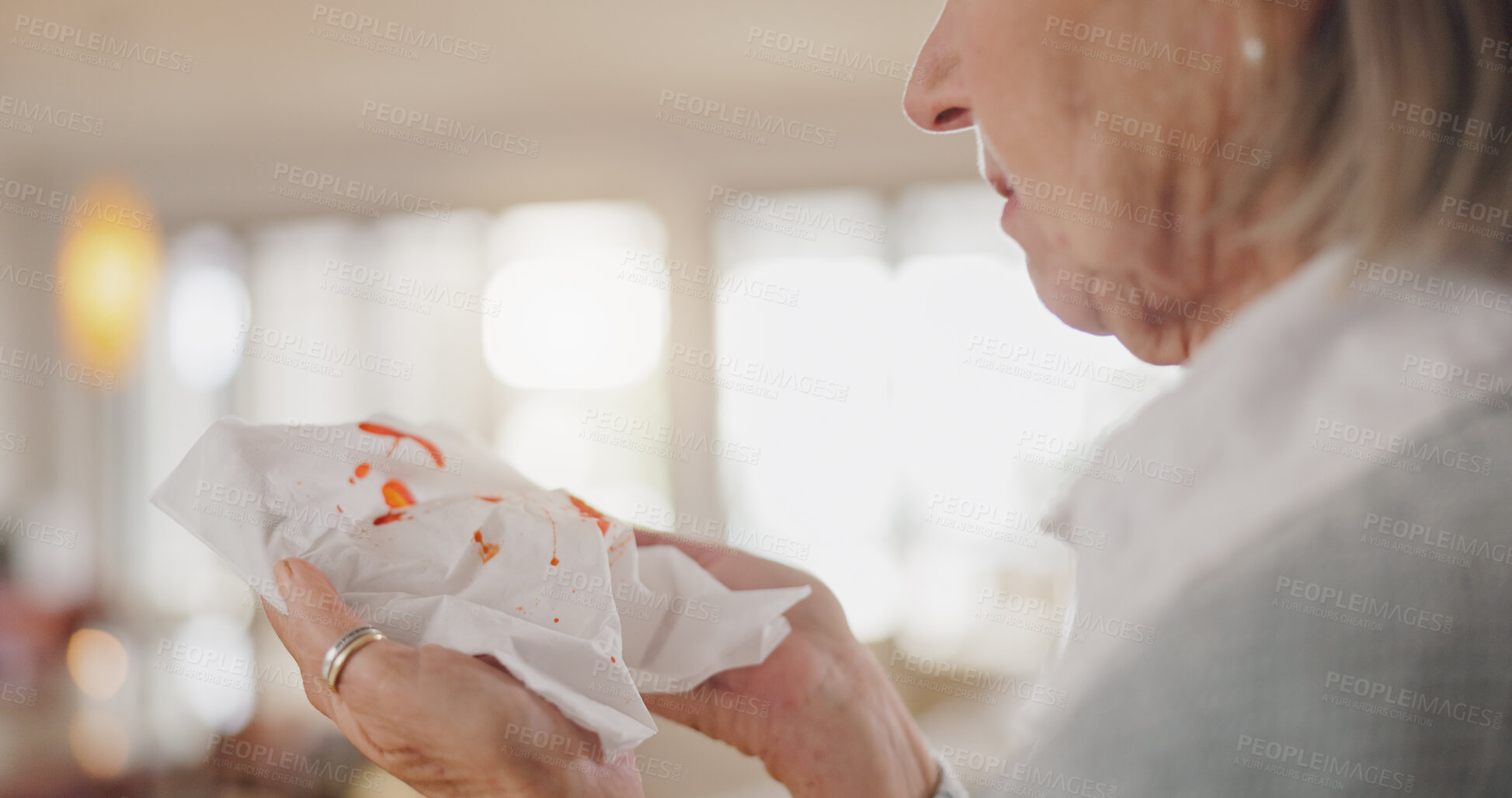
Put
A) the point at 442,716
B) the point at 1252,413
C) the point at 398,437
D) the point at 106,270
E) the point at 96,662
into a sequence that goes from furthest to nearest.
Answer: the point at 96,662 → the point at 106,270 → the point at 398,437 → the point at 442,716 → the point at 1252,413

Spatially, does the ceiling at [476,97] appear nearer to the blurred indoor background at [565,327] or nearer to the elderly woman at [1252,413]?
the blurred indoor background at [565,327]

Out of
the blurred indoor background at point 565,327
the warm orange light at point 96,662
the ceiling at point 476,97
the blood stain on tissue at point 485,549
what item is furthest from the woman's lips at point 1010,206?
the warm orange light at point 96,662

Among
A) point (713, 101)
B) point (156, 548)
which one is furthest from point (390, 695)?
point (156, 548)

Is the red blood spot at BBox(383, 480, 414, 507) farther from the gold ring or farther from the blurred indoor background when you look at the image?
the blurred indoor background

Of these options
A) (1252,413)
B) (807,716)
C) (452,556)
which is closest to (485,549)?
(452,556)

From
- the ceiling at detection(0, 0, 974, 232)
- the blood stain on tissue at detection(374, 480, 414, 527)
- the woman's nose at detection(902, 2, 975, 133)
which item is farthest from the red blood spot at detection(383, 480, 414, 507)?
the ceiling at detection(0, 0, 974, 232)

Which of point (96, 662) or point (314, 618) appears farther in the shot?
point (96, 662)

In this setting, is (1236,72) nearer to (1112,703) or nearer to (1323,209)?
(1323,209)

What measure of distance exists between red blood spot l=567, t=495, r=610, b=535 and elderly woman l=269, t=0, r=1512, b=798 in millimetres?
92

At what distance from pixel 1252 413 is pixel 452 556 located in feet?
1.02

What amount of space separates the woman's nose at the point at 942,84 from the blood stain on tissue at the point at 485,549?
264mm

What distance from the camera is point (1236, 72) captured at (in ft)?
1.05

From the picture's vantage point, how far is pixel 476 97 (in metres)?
2.59

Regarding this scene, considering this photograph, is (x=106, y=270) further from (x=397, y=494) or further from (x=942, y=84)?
(x=942, y=84)
